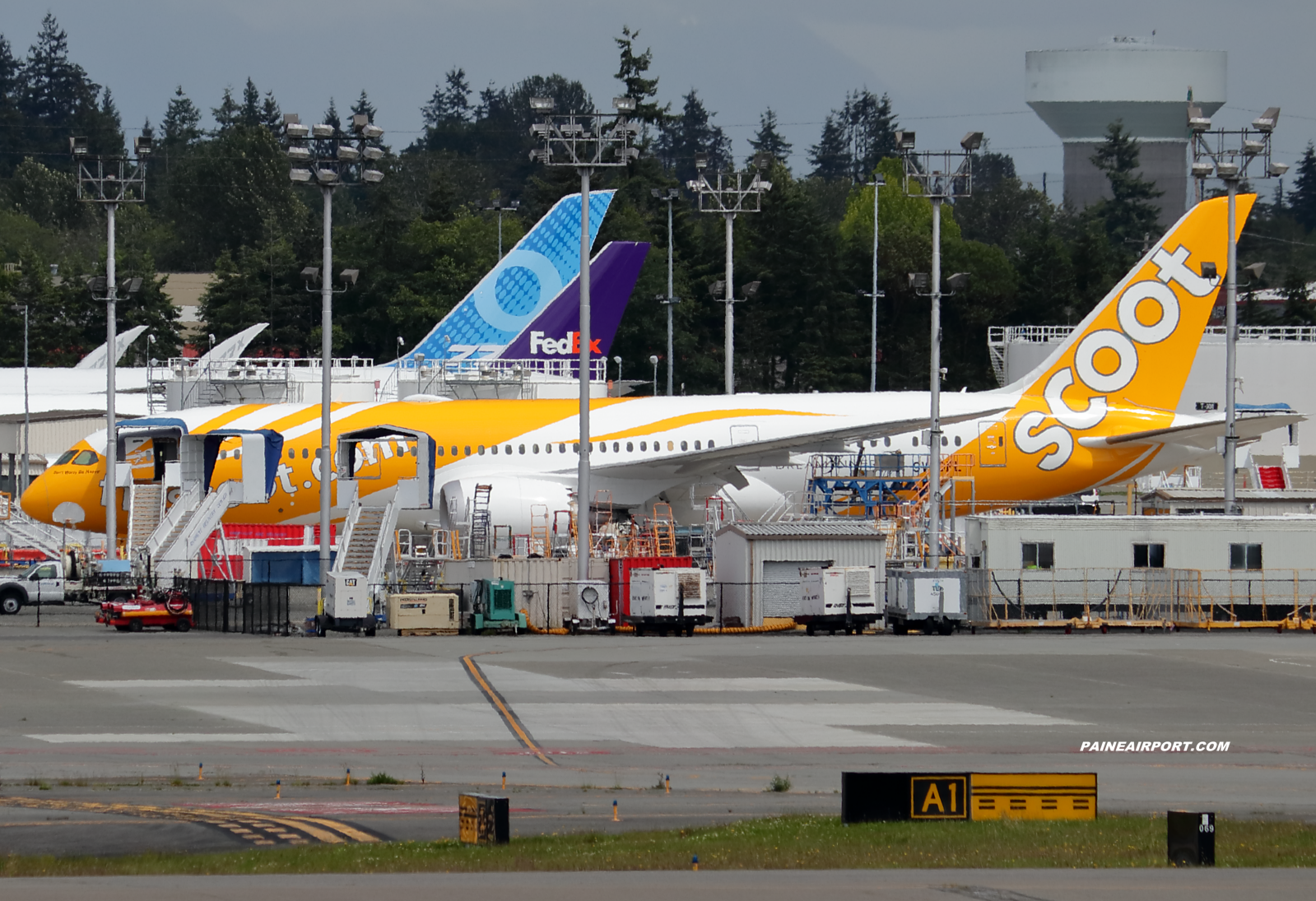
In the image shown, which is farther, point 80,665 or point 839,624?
point 839,624

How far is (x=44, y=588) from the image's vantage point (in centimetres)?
5094

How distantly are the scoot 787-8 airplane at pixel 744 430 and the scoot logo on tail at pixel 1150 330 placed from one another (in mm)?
48

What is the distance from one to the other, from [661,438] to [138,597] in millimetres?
14806

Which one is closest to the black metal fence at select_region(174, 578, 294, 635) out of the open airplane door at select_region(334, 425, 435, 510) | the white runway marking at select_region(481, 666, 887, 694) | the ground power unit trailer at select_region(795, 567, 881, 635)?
the open airplane door at select_region(334, 425, 435, 510)

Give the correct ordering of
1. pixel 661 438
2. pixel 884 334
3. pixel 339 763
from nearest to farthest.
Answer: pixel 339 763
pixel 661 438
pixel 884 334

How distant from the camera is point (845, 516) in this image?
49.6 metres

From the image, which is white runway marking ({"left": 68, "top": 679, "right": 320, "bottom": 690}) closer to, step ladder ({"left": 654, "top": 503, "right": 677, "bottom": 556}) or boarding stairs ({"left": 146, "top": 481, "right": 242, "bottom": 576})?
boarding stairs ({"left": 146, "top": 481, "right": 242, "bottom": 576})

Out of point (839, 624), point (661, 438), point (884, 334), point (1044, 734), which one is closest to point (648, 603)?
point (839, 624)

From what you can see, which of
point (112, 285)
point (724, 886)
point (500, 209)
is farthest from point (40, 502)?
point (724, 886)

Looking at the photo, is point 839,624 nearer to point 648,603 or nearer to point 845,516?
point 648,603

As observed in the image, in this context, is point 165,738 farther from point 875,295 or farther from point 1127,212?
point 1127,212

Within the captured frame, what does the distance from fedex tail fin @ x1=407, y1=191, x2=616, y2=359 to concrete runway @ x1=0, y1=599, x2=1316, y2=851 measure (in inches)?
1245

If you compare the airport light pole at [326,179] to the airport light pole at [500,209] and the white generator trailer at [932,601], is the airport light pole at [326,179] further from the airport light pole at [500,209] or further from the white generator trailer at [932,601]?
the airport light pole at [500,209]

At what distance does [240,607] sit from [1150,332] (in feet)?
88.3
